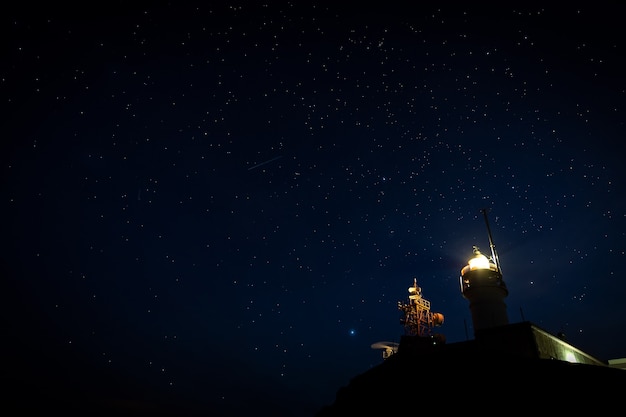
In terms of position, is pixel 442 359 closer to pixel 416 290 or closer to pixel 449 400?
pixel 449 400

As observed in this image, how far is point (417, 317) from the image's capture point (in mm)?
34781

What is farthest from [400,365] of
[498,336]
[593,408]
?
[593,408]

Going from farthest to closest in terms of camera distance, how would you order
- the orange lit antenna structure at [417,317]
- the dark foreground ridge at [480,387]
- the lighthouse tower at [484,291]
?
the orange lit antenna structure at [417,317] < the lighthouse tower at [484,291] < the dark foreground ridge at [480,387]

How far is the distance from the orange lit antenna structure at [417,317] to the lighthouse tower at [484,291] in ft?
33.4

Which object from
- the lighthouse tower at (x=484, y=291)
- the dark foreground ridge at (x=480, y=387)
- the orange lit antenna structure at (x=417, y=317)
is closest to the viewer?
the dark foreground ridge at (x=480, y=387)

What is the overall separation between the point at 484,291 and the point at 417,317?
38.4 feet

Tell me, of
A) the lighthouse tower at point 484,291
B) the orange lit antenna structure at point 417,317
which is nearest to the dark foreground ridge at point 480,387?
the lighthouse tower at point 484,291

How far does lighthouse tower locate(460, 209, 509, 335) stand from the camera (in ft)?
76.3

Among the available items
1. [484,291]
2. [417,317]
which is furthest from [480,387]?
[417,317]

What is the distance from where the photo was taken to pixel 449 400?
43.6ft

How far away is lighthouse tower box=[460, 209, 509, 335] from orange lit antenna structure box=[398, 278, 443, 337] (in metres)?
10.2

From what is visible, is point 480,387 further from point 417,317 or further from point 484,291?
point 417,317

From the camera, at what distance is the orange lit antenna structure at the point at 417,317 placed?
114 ft

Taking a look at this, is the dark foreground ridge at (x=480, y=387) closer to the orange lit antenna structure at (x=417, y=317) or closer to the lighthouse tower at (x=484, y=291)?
the lighthouse tower at (x=484, y=291)
